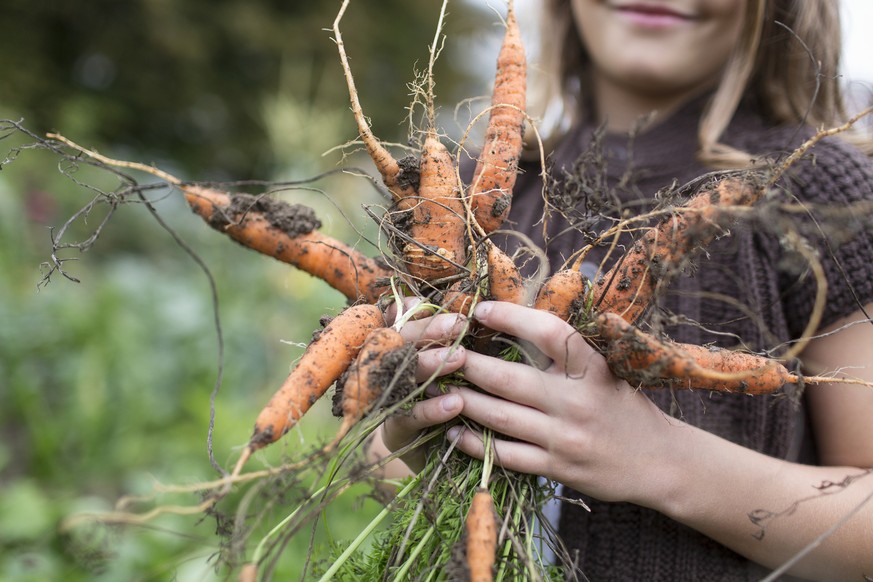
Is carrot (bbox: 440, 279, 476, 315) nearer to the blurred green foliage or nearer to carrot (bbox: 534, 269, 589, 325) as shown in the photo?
carrot (bbox: 534, 269, 589, 325)

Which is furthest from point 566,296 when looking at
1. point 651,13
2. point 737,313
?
point 651,13

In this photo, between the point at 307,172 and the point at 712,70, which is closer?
the point at 712,70

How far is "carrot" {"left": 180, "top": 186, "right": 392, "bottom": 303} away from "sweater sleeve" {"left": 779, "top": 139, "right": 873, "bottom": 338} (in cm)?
68

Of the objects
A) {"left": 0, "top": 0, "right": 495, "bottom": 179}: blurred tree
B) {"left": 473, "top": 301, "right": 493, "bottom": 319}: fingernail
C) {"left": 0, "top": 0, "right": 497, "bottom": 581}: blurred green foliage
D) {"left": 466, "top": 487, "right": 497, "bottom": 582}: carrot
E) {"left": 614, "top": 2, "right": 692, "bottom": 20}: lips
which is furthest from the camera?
{"left": 0, "top": 0, "right": 495, "bottom": 179}: blurred tree

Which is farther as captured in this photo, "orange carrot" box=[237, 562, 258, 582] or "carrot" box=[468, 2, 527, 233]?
"carrot" box=[468, 2, 527, 233]

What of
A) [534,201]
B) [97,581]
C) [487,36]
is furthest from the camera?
[97,581]

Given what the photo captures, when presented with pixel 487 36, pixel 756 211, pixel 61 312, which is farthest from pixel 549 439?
pixel 61 312

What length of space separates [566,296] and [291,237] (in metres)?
0.48

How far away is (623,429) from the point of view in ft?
3.13

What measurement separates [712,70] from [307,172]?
3.01 metres

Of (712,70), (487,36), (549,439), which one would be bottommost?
(549,439)

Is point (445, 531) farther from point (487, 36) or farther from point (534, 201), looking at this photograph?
point (487, 36)

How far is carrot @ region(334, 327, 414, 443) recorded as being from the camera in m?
0.92

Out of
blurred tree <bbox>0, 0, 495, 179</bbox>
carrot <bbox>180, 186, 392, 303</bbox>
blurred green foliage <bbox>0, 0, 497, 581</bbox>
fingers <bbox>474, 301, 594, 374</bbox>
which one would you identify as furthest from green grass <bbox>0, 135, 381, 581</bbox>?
blurred tree <bbox>0, 0, 495, 179</bbox>
